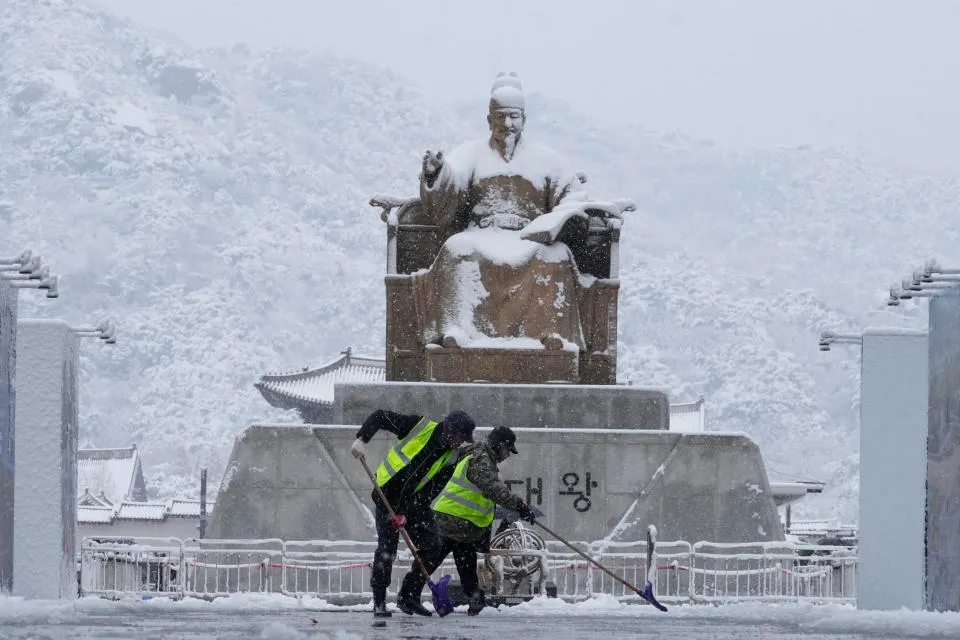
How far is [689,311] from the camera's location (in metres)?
106

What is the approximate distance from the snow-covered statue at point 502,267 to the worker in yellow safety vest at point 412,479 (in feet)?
14.1

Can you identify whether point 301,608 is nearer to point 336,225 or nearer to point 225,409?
point 225,409

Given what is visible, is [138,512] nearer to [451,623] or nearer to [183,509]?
[183,509]

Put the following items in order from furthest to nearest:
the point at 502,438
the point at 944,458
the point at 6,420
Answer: the point at 6,420 < the point at 944,458 < the point at 502,438

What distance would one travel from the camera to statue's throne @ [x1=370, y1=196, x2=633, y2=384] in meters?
11.5

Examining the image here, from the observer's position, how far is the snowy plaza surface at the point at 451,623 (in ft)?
18.0

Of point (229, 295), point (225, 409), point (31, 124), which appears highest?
point (31, 124)

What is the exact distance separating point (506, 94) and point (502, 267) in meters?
1.34

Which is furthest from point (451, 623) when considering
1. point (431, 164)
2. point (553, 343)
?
point (431, 164)

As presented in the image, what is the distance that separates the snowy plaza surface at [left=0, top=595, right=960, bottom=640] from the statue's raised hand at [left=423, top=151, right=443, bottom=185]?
444 centimetres

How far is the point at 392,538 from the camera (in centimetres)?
705

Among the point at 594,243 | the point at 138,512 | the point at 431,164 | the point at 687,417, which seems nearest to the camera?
the point at 431,164

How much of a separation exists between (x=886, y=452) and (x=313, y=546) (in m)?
3.63

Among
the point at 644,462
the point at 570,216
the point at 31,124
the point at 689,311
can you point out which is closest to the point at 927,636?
the point at 644,462
